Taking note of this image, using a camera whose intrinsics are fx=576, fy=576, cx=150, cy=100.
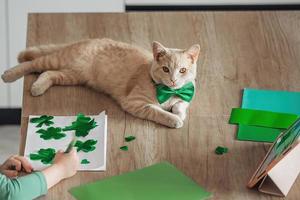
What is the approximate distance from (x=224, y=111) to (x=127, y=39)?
499 millimetres

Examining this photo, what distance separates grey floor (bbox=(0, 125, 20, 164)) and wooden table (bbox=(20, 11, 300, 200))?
1076 mm

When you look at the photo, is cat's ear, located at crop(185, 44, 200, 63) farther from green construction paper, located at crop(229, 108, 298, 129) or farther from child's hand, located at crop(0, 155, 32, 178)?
child's hand, located at crop(0, 155, 32, 178)

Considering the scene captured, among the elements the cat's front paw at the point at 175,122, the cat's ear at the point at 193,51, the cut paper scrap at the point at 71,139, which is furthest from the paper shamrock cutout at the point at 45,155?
the cat's ear at the point at 193,51

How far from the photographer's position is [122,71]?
6.35 feet

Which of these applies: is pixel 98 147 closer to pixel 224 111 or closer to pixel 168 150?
pixel 168 150

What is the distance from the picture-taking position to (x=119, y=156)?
5.17ft

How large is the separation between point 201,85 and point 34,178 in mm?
706

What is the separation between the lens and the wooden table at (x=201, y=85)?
154 centimetres

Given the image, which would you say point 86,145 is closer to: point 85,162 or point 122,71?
point 85,162

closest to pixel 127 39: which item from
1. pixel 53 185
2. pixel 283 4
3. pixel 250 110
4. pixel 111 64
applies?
pixel 111 64

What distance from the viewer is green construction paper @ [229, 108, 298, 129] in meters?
1.72

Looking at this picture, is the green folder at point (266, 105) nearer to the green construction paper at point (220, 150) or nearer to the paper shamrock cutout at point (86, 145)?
the green construction paper at point (220, 150)

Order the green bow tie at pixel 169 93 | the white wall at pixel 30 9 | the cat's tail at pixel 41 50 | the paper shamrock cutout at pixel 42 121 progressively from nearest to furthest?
the paper shamrock cutout at pixel 42 121 → the green bow tie at pixel 169 93 → the cat's tail at pixel 41 50 → the white wall at pixel 30 9

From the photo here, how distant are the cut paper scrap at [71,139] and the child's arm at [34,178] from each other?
0.12ft
